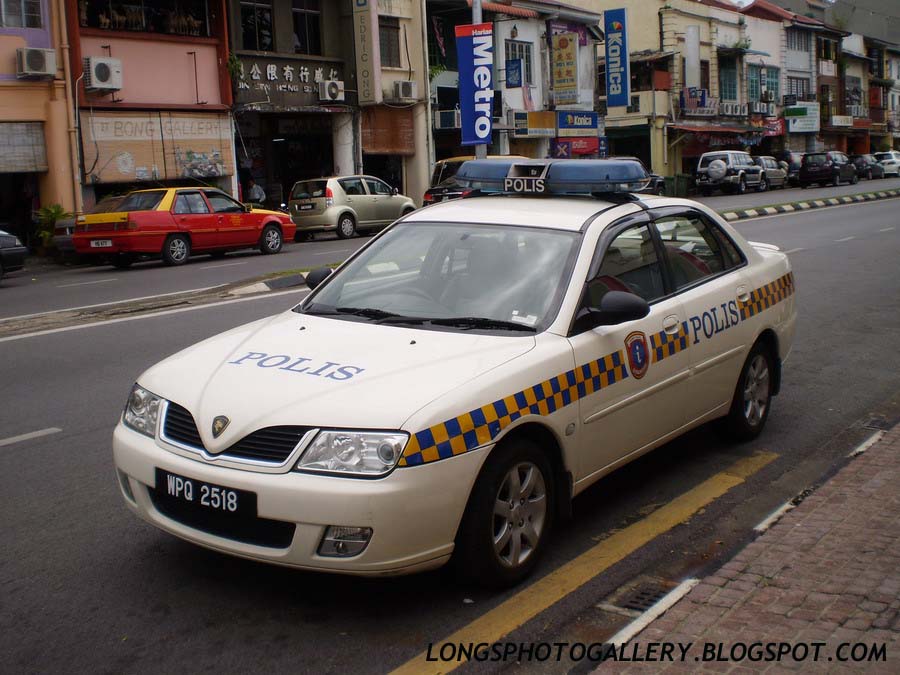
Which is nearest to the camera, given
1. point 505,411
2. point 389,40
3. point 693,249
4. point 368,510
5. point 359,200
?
point 368,510

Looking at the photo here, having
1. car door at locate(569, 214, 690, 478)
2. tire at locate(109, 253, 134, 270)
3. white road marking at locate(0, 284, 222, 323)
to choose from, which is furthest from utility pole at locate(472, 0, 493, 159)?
car door at locate(569, 214, 690, 478)

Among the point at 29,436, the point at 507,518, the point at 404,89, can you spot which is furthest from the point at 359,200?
the point at 507,518

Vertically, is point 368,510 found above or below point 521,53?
below

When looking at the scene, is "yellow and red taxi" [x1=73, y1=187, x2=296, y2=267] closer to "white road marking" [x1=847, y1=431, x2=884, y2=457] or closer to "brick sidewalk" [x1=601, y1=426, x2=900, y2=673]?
"white road marking" [x1=847, y1=431, x2=884, y2=457]

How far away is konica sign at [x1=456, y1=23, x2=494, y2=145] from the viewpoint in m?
30.5

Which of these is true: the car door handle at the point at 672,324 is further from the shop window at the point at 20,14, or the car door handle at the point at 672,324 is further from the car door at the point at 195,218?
the shop window at the point at 20,14

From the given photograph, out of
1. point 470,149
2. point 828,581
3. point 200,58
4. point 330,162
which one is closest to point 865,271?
point 828,581

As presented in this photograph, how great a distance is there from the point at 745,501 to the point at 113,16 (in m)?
23.5

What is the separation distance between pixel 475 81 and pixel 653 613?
1128 inches

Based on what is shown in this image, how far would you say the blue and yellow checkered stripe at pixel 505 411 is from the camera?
3748 mm

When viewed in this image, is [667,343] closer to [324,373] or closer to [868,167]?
[324,373]

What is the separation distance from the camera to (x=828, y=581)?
13.4ft

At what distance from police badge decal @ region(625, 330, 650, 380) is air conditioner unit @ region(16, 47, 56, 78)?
813 inches

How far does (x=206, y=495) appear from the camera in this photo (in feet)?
12.7
